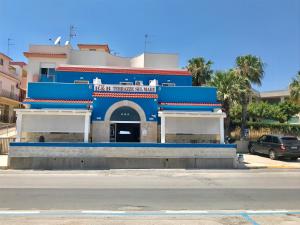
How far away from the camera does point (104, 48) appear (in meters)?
40.2

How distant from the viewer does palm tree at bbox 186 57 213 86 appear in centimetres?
3956

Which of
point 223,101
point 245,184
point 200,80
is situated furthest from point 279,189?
point 200,80

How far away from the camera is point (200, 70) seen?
39.7m

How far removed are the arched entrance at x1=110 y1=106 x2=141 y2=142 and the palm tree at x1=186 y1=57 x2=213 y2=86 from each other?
16.2 metres

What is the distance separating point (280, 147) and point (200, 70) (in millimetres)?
18246

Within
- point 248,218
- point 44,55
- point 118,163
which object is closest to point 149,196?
point 248,218

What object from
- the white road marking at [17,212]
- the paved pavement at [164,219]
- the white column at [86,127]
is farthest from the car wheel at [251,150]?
the white road marking at [17,212]

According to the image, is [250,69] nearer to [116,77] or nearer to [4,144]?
[116,77]

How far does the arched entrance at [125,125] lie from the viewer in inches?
1000

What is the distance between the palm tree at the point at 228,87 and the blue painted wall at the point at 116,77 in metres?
3.80

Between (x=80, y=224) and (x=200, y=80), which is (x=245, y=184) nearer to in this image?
(x=80, y=224)

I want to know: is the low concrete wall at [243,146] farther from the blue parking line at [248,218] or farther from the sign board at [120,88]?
the blue parking line at [248,218]

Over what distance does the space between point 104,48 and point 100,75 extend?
475 inches

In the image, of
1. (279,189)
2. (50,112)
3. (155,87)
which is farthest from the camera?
(155,87)
